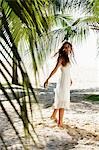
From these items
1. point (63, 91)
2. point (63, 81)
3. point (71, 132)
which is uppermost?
point (63, 81)

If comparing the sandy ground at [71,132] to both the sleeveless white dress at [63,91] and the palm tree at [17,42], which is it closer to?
the sleeveless white dress at [63,91]

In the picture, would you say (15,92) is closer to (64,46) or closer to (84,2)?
(64,46)

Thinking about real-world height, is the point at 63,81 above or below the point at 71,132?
above

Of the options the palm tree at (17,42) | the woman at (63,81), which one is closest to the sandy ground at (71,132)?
the woman at (63,81)

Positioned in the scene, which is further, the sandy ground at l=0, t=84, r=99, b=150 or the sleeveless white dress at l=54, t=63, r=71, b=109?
the sleeveless white dress at l=54, t=63, r=71, b=109

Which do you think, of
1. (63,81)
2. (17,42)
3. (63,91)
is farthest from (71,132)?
(17,42)

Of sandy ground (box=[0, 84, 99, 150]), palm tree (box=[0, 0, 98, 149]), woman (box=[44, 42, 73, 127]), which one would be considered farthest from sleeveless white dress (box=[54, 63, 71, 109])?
palm tree (box=[0, 0, 98, 149])

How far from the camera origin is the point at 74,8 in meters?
8.93

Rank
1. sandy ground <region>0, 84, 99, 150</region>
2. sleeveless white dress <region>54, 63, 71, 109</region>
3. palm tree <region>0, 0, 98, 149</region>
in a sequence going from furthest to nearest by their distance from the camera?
sleeveless white dress <region>54, 63, 71, 109</region>
sandy ground <region>0, 84, 99, 150</region>
palm tree <region>0, 0, 98, 149</region>

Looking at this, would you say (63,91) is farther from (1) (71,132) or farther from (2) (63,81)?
(1) (71,132)

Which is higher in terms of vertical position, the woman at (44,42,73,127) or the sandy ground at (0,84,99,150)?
the woman at (44,42,73,127)

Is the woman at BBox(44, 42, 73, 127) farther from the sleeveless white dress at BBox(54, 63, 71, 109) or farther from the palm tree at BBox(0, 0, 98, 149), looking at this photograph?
the palm tree at BBox(0, 0, 98, 149)

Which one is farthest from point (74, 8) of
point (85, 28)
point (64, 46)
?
point (64, 46)

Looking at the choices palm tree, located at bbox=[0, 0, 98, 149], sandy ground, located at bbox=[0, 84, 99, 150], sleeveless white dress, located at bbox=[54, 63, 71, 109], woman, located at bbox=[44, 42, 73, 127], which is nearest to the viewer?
palm tree, located at bbox=[0, 0, 98, 149]
